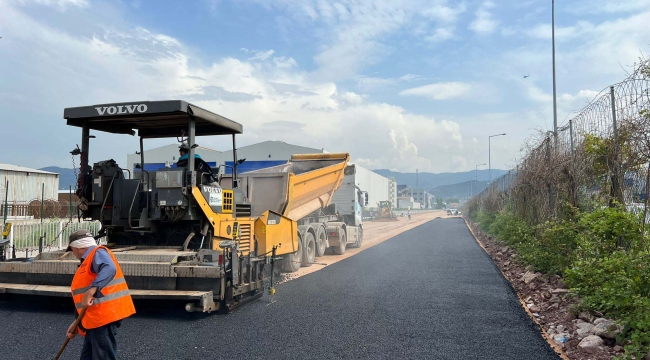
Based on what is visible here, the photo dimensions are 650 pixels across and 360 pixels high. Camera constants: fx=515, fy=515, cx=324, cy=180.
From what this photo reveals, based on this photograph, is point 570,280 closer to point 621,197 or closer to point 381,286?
point 621,197

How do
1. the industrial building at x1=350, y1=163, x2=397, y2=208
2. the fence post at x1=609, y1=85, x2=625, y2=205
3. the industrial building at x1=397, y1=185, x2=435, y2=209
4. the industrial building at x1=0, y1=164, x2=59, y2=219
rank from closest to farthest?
1. the fence post at x1=609, y1=85, x2=625, y2=205
2. the industrial building at x1=0, y1=164, x2=59, y2=219
3. the industrial building at x1=350, y1=163, x2=397, y2=208
4. the industrial building at x1=397, y1=185, x2=435, y2=209

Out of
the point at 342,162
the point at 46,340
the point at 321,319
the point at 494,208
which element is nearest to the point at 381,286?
the point at 321,319

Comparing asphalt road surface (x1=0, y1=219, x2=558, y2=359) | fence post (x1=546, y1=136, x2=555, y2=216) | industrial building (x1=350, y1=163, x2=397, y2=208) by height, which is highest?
industrial building (x1=350, y1=163, x2=397, y2=208)

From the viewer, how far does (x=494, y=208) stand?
922 inches

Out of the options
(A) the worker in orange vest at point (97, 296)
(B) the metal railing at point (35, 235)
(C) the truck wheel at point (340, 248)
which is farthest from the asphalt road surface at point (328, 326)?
(B) the metal railing at point (35, 235)

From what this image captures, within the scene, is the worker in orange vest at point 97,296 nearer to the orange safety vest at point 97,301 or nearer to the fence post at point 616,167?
the orange safety vest at point 97,301

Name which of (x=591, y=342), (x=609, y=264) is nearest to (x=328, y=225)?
(x=609, y=264)

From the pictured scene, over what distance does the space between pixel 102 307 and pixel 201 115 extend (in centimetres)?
373

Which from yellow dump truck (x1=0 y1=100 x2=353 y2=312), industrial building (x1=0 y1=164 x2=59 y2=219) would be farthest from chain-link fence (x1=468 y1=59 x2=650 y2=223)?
industrial building (x1=0 y1=164 x2=59 y2=219)

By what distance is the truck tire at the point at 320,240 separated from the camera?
43.2ft

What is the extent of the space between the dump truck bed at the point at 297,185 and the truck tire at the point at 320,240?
23.7 inches

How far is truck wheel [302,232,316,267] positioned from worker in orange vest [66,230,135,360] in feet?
26.7

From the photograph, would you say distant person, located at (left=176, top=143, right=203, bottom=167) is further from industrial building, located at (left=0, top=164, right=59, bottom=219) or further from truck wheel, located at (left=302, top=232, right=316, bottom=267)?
industrial building, located at (left=0, top=164, right=59, bottom=219)

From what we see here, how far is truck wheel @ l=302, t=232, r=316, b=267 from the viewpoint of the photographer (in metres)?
12.1
